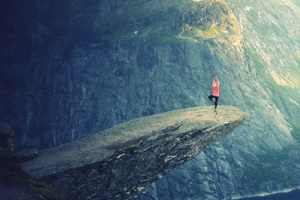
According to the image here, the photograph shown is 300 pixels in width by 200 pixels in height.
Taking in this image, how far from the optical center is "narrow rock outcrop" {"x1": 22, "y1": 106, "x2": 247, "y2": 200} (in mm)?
29094

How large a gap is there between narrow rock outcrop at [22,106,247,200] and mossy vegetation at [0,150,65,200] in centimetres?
129

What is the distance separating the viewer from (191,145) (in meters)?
34.6

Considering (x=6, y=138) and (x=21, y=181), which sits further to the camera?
(x=6, y=138)

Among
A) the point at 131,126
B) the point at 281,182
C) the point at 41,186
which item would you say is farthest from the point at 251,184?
the point at 41,186

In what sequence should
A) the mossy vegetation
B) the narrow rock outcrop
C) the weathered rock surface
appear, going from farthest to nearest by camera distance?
→ the weathered rock surface, the narrow rock outcrop, the mossy vegetation

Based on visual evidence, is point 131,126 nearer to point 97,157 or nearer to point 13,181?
point 97,157

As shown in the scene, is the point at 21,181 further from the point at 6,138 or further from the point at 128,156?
the point at 128,156

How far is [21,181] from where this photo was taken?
2581 centimetres

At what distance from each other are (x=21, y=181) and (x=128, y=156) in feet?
31.5

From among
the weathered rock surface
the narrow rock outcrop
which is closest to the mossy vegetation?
the narrow rock outcrop

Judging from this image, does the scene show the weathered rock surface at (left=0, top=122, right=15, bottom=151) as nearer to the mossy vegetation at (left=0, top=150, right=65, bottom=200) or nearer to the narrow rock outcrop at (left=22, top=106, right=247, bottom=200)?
the narrow rock outcrop at (left=22, top=106, right=247, bottom=200)

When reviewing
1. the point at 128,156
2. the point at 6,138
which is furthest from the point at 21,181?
the point at 128,156

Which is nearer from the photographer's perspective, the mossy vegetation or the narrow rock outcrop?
the mossy vegetation

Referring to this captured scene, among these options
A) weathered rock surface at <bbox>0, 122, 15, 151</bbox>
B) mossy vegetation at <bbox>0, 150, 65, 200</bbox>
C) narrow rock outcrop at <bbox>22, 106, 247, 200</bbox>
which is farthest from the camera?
weathered rock surface at <bbox>0, 122, 15, 151</bbox>
